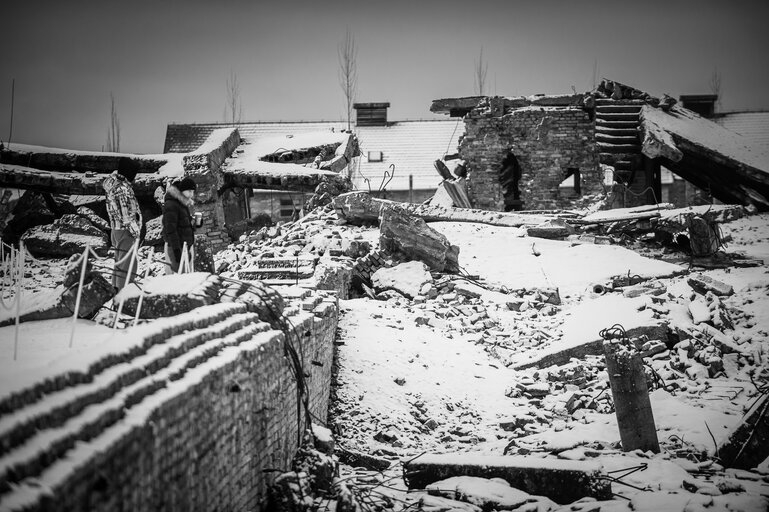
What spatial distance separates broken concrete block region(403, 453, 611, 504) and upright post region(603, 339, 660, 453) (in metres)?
0.78

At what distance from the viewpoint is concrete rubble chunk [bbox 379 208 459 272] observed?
12.9 metres

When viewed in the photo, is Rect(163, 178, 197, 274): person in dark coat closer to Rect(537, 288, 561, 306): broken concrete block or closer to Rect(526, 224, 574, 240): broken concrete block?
Rect(537, 288, 561, 306): broken concrete block

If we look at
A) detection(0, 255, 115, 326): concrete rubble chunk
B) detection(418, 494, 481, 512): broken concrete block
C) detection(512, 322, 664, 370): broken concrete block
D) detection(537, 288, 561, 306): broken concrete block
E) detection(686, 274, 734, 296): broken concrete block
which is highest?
detection(0, 255, 115, 326): concrete rubble chunk

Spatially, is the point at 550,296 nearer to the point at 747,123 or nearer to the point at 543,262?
the point at 543,262

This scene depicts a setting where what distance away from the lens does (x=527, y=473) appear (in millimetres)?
5867

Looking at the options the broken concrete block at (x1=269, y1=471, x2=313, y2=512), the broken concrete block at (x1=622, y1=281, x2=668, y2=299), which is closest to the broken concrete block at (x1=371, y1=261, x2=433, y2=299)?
the broken concrete block at (x1=622, y1=281, x2=668, y2=299)

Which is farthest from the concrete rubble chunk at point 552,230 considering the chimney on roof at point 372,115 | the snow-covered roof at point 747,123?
the snow-covered roof at point 747,123

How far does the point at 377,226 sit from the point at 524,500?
33.1ft

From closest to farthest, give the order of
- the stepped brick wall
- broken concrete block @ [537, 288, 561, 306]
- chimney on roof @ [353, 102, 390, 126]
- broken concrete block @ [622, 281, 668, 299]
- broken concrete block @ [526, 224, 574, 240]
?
1. the stepped brick wall
2. broken concrete block @ [622, 281, 668, 299]
3. broken concrete block @ [537, 288, 561, 306]
4. broken concrete block @ [526, 224, 574, 240]
5. chimney on roof @ [353, 102, 390, 126]

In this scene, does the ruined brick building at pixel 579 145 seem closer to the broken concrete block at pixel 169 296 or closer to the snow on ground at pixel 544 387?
the snow on ground at pixel 544 387

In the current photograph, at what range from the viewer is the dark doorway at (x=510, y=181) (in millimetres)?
22328

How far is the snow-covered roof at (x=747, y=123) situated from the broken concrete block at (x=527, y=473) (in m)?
32.5

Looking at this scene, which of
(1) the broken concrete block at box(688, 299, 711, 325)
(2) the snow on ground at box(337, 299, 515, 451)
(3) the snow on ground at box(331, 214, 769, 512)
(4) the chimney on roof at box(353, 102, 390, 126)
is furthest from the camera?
(4) the chimney on roof at box(353, 102, 390, 126)

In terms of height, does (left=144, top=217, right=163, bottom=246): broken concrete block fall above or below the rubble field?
above
